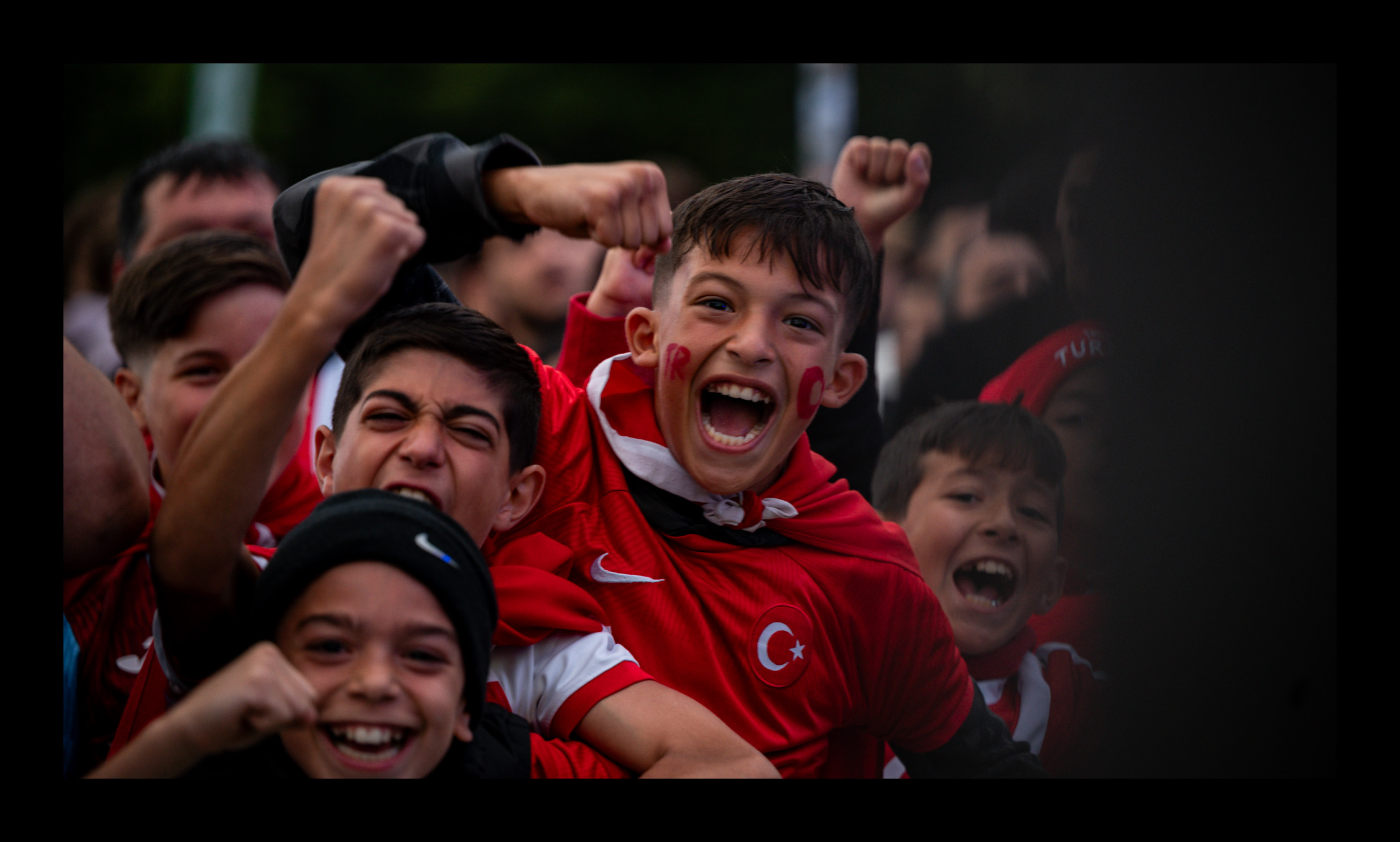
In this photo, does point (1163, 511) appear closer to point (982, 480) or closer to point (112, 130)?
point (982, 480)

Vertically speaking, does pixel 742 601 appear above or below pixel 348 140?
below

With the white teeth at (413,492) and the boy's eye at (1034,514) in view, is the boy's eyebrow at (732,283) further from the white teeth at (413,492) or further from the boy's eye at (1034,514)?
the boy's eye at (1034,514)

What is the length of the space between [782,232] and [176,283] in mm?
1275

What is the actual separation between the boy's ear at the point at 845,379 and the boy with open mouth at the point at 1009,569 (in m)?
0.46

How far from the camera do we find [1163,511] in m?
2.27

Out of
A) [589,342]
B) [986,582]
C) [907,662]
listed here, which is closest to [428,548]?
[589,342]

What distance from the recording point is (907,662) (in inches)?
86.1

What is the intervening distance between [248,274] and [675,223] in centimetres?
97

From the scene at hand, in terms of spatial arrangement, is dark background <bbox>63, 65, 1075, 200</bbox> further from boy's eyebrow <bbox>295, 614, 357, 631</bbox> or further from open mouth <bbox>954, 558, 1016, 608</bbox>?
boy's eyebrow <bbox>295, 614, 357, 631</bbox>

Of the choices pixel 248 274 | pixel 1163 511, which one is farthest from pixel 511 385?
pixel 1163 511

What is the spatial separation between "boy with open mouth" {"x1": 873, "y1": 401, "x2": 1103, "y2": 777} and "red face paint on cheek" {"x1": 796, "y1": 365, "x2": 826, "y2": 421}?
0.62 m

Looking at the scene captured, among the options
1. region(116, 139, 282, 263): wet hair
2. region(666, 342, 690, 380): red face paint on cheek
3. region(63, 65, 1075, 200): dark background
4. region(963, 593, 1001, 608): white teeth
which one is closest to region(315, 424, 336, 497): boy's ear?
A: region(666, 342, 690, 380): red face paint on cheek

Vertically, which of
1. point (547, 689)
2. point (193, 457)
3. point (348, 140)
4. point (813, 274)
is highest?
point (348, 140)

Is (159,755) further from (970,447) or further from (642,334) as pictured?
(970,447)
